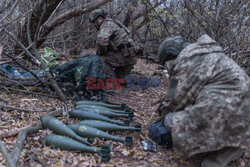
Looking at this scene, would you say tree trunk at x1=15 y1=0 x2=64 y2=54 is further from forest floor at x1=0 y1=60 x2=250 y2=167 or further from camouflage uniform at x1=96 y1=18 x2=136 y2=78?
forest floor at x1=0 y1=60 x2=250 y2=167

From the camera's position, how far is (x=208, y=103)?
8.23ft

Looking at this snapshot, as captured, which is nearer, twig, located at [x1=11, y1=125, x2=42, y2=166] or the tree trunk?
twig, located at [x1=11, y1=125, x2=42, y2=166]

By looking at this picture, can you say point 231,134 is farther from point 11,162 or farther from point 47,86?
point 47,86

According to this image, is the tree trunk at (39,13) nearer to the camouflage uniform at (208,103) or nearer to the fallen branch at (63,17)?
the fallen branch at (63,17)

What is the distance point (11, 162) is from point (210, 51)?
2.49 m

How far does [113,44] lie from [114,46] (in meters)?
0.06

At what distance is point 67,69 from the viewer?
5.08 m

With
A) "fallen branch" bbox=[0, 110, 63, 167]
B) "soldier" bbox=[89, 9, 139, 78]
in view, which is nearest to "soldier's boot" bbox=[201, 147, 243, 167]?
"fallen branch" bbox=[0, 110, 63, 167]

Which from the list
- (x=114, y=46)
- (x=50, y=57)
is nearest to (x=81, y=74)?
(x=114, y=46)

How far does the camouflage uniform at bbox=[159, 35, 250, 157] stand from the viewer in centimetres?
→ 250

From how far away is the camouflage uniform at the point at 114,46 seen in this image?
6391mm

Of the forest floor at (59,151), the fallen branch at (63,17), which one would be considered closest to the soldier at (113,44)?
the fallen branch at (63,17)

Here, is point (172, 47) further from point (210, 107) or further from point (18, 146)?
point (18, 146)

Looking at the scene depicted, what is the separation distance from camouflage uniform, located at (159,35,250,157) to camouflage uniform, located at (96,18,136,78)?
3.69m
